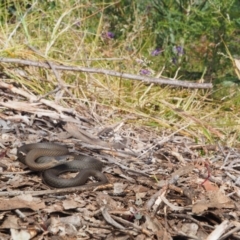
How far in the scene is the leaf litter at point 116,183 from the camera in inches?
132

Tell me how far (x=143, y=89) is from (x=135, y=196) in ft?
6.62

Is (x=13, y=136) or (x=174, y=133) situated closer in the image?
(x=13, y=136)

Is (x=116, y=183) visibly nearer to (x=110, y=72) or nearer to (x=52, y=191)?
(x=52, y=191)

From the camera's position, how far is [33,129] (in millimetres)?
4496

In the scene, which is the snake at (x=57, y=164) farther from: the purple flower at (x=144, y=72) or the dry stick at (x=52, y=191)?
the purple flower at (x=144, y=72)

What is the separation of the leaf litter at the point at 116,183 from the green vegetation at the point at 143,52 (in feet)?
0.95

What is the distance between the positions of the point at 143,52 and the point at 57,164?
8.94ft

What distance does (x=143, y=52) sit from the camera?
21.4ft

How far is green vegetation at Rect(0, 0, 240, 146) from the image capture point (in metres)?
5.22

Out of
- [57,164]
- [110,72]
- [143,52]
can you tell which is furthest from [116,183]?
[143,52]

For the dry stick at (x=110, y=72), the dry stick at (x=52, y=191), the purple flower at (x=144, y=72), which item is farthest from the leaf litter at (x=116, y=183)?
the purple flower at (x=144, y=72)

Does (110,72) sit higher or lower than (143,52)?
higher

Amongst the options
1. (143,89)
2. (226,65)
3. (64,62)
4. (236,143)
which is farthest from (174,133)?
(226,65)

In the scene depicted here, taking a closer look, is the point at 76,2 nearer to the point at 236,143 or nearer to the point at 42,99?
the point at 42,99
